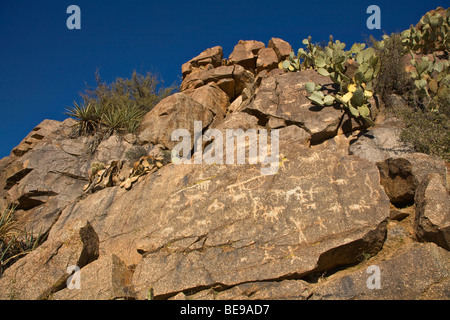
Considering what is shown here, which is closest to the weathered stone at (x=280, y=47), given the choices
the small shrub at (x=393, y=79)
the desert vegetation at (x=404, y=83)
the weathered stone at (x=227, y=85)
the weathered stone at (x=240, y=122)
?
the desert vegetation at (x=404, y=83)

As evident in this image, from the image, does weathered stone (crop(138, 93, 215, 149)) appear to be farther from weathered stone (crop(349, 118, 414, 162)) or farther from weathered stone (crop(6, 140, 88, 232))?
weathered stone (crop(349, 118, 414, 162))

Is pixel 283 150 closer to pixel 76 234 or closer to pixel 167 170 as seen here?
pixel 167 170

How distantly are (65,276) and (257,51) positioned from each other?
367 inches

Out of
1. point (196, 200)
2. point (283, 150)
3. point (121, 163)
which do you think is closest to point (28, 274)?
point (196, 200)

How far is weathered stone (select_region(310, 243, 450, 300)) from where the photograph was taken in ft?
12.4

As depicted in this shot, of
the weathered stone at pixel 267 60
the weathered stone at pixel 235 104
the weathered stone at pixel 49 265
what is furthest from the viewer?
the weathered stone at pixel 267 60

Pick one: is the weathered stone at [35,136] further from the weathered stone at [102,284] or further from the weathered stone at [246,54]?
the weathered stone at [246,54]

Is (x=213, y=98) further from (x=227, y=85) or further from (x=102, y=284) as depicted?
(x=102, y=284)

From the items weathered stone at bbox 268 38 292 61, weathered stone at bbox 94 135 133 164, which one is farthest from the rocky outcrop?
weathered stone at bbox 268 38 292 61

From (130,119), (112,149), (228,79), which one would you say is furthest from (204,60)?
(112,149)

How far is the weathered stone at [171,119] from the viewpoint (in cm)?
846

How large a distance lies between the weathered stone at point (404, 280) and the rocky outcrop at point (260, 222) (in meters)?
0.01

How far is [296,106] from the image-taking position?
7.63m

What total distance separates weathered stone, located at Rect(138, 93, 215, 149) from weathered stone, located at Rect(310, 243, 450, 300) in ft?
17.8
